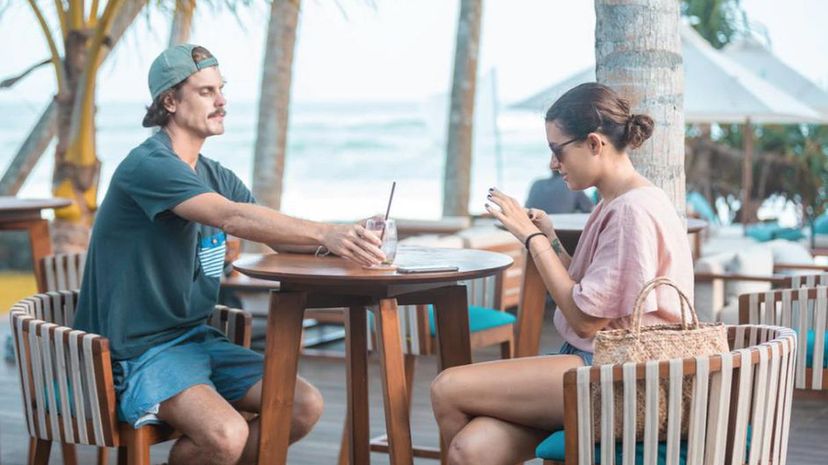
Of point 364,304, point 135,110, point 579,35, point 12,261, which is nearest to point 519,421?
point 364,304

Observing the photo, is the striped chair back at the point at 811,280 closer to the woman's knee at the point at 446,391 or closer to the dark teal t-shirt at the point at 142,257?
the woman's knee at the point at 446,391

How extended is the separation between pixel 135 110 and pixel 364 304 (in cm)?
4116

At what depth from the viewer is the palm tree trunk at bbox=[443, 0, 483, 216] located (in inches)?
463

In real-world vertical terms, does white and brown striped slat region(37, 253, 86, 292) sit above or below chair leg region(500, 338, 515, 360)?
above

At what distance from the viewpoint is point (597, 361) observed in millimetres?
2541

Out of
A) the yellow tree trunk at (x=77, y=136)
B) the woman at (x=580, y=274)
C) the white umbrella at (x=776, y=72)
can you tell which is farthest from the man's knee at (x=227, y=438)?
the white umbrella at (x=776, y=72)

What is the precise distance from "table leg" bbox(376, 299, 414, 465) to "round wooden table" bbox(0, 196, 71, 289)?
2.53 meters

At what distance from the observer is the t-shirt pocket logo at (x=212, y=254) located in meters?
3.56

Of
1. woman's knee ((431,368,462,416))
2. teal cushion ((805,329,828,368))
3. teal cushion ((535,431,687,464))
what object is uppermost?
woman's knee ((431,368,462,416))

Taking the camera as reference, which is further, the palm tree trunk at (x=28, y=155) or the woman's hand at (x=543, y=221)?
the palm tree trunk at (x=28, y=155)

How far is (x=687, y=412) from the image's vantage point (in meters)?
2.45

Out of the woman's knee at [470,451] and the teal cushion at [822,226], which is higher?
the woman's knee at [470,451]

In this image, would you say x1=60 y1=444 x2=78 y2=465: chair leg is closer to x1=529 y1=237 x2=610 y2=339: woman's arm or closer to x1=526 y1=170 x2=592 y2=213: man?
x1=529 y1=237 x2=610 y2=339: woman's arm

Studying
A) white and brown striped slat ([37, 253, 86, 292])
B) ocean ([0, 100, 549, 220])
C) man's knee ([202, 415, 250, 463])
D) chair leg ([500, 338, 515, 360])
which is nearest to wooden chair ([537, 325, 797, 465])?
man's knee ([202, 415, 250, 463])
